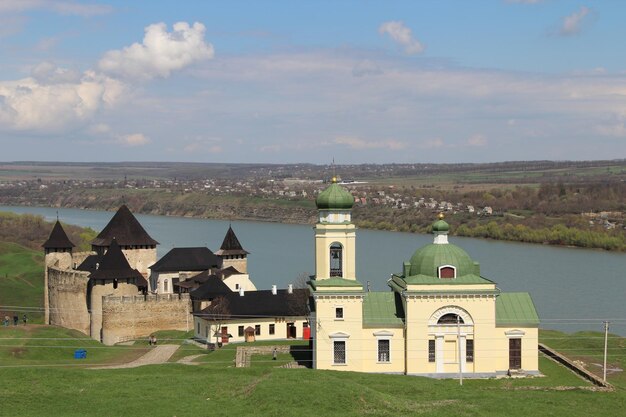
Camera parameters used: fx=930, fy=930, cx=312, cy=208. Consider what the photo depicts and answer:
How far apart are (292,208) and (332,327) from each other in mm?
106763

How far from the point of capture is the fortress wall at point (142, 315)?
35844 millimetres

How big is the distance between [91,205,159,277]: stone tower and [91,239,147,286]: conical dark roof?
3093 millimetres

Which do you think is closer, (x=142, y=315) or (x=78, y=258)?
(x=142, y=315)

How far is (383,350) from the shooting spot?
25.8m

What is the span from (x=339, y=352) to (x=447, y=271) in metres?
3.74

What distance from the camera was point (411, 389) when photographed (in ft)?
70.6

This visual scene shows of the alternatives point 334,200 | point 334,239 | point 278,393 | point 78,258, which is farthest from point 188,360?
point 78,258

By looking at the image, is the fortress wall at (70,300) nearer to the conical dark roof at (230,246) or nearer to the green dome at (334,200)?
the conical dark roof at (230,246)

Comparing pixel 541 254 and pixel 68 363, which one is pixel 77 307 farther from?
pixel 541 254

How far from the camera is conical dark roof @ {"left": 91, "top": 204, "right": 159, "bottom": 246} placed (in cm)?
4181

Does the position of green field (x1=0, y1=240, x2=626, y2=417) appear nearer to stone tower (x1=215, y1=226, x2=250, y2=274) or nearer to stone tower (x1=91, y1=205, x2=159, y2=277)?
stone tower (x1=91, y1=205, x2=159, y2=277)

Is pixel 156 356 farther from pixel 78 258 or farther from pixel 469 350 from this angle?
pixel 78 258

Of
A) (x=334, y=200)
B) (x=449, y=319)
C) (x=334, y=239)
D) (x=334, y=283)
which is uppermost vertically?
(x=334, y=200)

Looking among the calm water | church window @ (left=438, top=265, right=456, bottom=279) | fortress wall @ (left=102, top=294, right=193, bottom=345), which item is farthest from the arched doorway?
the calm water
